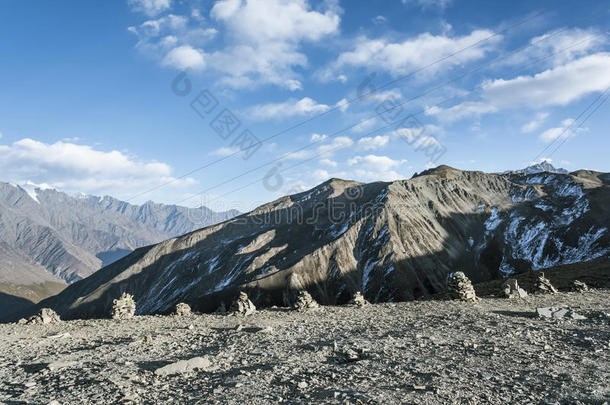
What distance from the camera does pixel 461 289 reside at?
22.4m

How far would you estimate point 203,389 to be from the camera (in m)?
10.0

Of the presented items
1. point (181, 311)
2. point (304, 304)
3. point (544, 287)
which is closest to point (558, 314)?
point (544, 287)

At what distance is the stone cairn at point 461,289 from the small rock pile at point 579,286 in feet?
22.1

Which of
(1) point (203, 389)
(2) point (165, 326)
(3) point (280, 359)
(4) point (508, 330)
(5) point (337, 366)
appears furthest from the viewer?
(2) point (165, 326)

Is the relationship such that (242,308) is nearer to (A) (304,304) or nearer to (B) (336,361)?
(A) (304,304)

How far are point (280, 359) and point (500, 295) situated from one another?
16618 mm

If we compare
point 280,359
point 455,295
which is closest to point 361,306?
point 455,295

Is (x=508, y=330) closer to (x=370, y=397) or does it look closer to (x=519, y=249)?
(x=370, y=397)

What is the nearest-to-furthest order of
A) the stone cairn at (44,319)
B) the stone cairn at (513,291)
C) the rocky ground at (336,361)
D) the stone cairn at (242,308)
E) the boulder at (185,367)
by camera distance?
the rocky ground at (336,361) → the boulder at (185,367) → the stone cairn at (513,291) → the stone cairn at (242,308) → the stone cairn at (44,319)

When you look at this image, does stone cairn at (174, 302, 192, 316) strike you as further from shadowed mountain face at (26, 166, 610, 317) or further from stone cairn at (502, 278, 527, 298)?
shadowed mountain face at (26, 166, 610, 317)

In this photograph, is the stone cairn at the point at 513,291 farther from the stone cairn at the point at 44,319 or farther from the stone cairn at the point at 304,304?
the stone cairn at the point at 44,319

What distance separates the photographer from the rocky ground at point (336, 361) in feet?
30.2

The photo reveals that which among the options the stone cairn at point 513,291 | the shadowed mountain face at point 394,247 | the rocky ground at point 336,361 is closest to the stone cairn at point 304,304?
the rocky ground at point 336,361

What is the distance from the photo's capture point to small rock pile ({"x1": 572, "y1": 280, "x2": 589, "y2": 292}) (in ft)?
74.9
